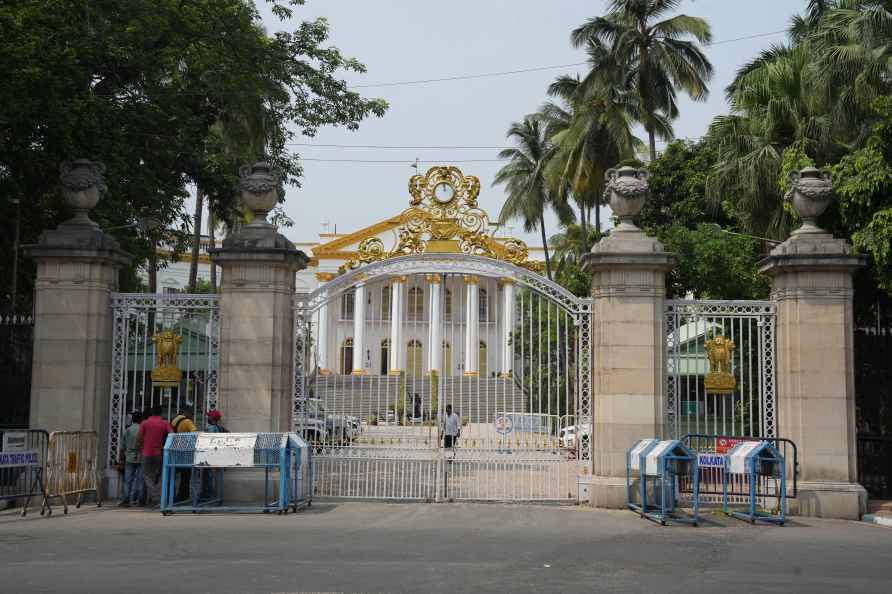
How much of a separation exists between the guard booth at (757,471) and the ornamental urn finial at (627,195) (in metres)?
3.35

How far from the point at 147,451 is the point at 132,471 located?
595mm

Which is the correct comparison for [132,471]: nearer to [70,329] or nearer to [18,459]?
[18,459]

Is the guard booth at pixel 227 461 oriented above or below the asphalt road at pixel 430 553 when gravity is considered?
above

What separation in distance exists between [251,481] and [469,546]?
176 inches

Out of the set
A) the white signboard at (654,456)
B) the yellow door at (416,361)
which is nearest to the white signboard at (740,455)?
the white signboard at (654,456)

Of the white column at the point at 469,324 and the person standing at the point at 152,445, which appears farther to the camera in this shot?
the white column at the point at 469,324

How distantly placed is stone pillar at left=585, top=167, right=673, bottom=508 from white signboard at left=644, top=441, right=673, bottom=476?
0.84 m

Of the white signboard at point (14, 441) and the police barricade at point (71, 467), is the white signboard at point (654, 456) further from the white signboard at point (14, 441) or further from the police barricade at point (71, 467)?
the white signboard at point (14, 441)

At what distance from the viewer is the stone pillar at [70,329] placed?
13312 mm

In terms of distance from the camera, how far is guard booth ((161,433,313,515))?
468 inches

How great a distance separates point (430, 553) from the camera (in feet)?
29.8

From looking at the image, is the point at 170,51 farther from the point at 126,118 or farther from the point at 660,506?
the point at 660,506

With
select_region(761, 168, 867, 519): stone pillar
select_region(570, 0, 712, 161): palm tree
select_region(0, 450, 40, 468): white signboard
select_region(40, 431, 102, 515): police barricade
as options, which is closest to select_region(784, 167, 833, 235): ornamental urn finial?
select_region(761, 168, 867, 519): stone pillar

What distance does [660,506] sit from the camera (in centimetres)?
1270
